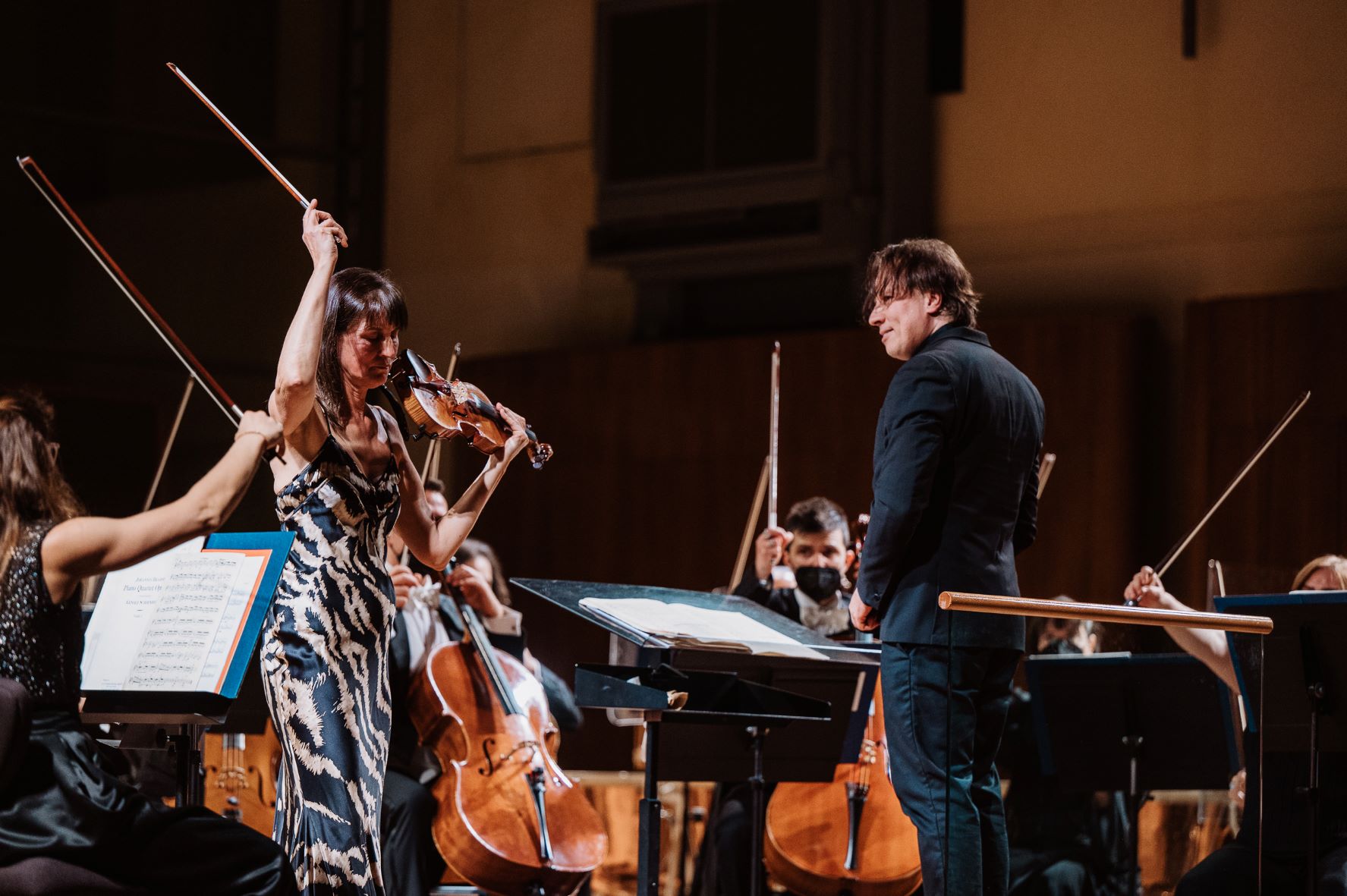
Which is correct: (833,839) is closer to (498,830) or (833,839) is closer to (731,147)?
(498,830)

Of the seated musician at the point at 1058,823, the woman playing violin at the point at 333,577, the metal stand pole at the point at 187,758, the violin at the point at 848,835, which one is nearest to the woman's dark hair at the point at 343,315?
the woman playing violin at the point at 333,577

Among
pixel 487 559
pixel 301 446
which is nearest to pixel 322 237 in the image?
pixel 301 446

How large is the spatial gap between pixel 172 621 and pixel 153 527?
0.57 m

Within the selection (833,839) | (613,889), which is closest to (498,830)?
(833,839)

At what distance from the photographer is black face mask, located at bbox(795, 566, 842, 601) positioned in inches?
171

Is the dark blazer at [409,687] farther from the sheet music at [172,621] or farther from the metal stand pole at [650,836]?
the sheet music at [172,621]

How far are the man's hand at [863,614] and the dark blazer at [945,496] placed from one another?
1 centimetres

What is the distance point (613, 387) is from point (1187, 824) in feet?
11.1

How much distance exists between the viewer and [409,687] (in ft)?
12.6

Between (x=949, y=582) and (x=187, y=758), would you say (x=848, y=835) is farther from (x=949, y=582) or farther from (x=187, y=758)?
(x=187, y=758)

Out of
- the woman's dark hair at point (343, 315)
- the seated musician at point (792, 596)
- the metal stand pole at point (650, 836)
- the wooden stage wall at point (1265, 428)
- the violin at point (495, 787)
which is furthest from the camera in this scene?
the wooden stage wall at point (1265, 428)

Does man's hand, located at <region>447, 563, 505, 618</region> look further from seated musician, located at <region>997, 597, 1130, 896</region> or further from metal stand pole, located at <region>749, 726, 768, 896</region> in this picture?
seated musician, located at <region>997, 597, 1130, 896</region>

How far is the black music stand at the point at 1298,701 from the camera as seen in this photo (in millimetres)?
2887

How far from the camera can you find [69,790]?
7.49ft
